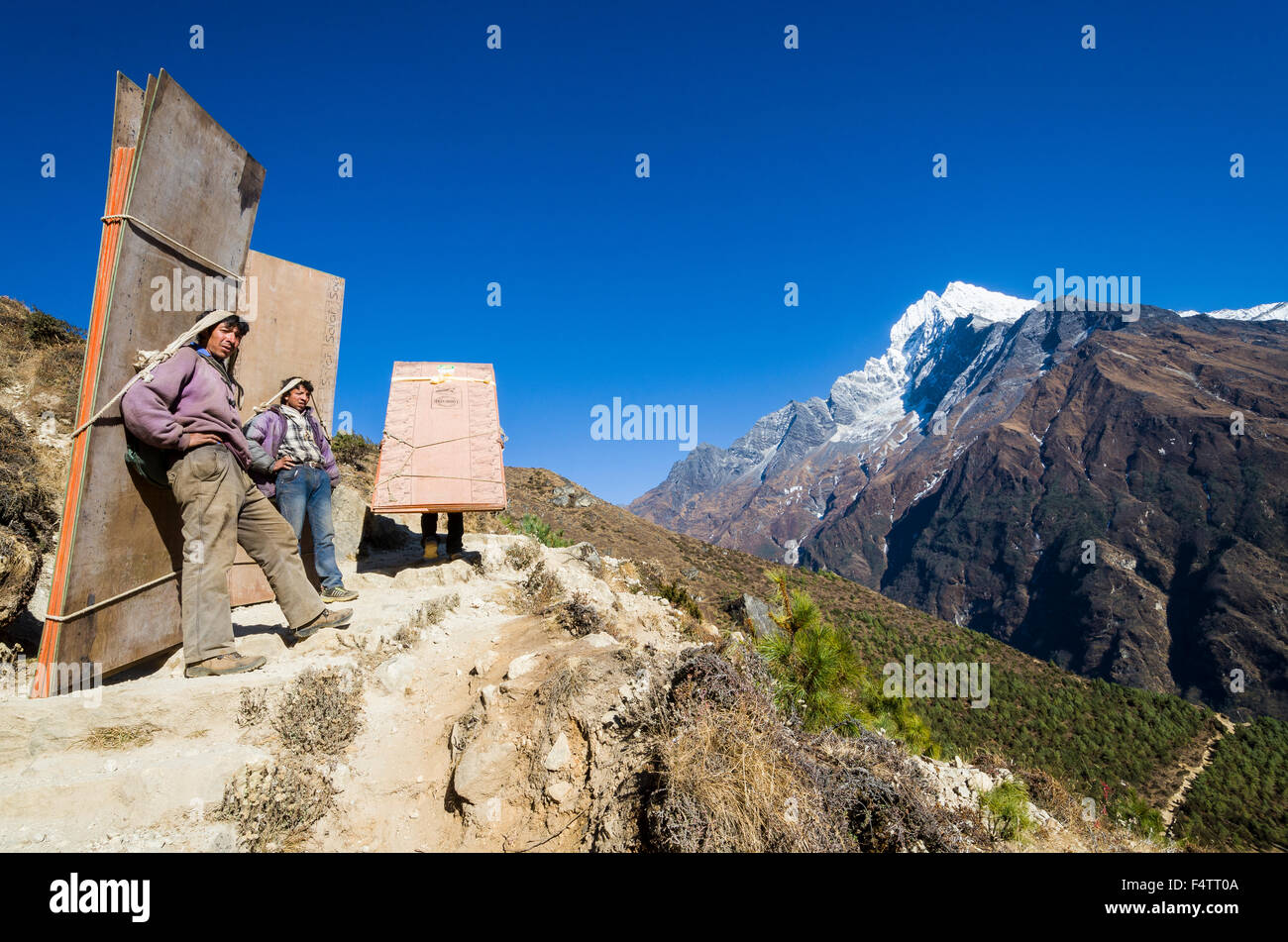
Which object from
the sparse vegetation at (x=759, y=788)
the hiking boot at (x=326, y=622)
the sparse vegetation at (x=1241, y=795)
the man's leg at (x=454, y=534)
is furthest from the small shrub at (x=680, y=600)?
the sparse vegetation at (x=1241, y=795)

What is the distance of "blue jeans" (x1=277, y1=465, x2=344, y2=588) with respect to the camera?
5.64 metres

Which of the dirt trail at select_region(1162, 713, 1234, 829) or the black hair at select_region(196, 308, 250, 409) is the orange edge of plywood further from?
the dirt trail at select_region(1162, 713, 1234, 829)

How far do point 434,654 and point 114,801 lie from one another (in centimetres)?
232

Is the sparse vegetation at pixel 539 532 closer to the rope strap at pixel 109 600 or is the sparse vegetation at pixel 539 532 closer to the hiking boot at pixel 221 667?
the rope strap at pixel 109 600

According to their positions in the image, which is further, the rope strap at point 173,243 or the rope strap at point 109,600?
the rope strap at point 173,243

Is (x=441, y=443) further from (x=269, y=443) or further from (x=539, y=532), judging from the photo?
(x=539, y=532)

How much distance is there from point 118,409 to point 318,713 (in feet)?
8.51

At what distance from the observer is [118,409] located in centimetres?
389

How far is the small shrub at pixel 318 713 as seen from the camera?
341 centimetres

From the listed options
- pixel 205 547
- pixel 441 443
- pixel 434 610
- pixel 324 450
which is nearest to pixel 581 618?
pixel 434 610

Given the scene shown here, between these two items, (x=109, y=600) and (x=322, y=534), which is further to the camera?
(x=322, y=534)

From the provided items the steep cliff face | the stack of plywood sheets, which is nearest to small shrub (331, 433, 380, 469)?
the stack of plywood sheets

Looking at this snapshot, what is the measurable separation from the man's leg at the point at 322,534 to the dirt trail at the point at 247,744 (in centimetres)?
59

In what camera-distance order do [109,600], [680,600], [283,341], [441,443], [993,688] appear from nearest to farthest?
[109,600] → [283,341] → [441,443] → [680,600] → [993,688]
